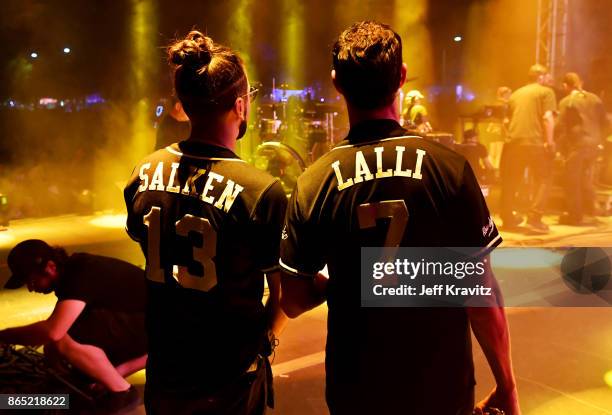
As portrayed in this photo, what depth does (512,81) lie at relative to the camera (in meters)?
20.9

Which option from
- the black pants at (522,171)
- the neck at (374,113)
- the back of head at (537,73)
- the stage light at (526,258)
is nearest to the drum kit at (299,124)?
the black pants at (522,171)

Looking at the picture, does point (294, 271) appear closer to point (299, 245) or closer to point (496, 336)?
point (299, 245)

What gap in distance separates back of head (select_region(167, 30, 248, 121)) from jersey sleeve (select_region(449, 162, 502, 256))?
2.56 ft

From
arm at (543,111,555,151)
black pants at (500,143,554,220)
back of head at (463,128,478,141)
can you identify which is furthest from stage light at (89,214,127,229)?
back of head at (463,128,478,141)

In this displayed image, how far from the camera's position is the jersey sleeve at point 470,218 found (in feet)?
5.32

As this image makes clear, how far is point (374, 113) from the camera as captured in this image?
1.68m

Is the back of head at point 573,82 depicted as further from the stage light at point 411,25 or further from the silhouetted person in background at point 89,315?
the silhouetted person in background at point 89,315

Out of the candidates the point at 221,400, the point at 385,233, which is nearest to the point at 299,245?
the point at 385,233

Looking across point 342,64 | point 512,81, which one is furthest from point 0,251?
point 512,81

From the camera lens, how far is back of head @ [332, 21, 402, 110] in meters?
1.64

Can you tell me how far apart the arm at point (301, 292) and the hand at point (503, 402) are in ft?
1.91

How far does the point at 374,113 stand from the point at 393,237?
356 mm

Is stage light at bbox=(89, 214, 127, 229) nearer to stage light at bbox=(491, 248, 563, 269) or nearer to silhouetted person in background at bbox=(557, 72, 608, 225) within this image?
stage light at bbox=(491, 248, 563, 269)

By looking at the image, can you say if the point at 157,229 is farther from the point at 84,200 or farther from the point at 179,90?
the point at 84,200
